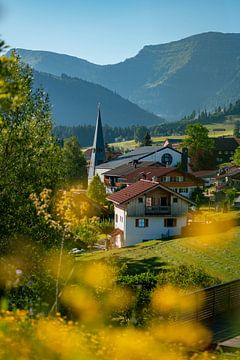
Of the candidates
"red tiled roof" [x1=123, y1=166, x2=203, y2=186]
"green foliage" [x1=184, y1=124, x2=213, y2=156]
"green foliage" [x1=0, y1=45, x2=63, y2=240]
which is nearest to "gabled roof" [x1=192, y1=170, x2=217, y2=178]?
"green foliage" [x1=184, y1=124, x2=213, y2=156]

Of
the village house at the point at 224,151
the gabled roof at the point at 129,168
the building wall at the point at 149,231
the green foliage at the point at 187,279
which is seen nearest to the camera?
the green foliage at the point at 187,279

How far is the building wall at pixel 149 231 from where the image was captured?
46344 mm

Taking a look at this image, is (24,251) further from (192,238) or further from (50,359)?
(192,238)

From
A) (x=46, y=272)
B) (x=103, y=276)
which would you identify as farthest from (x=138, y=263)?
(x=46, y=272)

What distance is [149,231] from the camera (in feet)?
153

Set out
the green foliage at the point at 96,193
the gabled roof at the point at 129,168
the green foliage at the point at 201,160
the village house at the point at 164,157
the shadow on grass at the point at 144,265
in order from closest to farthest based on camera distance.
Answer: the shadow on grass at the point at 144,265
the green foliage at the point at 96,193
the gabled roof at the point at 129,168
the village house at the point at 164,157
the green foliage at the point at 201,160

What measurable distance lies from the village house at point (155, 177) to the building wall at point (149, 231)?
1287 centimetres

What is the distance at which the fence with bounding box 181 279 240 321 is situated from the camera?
64.5 ft

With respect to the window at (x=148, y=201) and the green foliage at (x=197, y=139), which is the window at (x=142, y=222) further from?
the green foliage at (x=197, y=139)

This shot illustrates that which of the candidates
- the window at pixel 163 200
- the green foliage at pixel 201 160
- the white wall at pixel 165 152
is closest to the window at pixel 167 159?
the white wall at pixel 165 152

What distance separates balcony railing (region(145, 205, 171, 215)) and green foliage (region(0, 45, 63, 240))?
2468cm

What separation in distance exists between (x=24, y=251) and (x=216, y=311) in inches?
305

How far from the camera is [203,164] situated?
104 metres

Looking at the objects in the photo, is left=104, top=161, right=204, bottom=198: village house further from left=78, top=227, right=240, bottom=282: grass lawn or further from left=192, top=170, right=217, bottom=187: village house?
left=78, top=227, right=240, bottom=282: grass lawn
